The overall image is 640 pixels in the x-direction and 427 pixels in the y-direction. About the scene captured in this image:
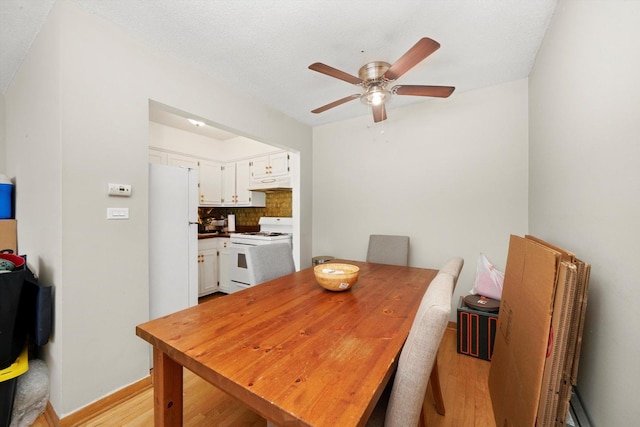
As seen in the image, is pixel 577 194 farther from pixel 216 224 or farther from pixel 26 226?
pixel 216 224

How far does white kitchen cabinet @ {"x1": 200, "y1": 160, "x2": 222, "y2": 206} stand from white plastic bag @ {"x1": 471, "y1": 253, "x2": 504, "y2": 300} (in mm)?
3774

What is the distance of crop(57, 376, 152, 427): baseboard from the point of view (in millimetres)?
1461

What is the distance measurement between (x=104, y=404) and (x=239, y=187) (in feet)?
10.1

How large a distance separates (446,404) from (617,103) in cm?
182

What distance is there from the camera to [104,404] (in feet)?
5.25

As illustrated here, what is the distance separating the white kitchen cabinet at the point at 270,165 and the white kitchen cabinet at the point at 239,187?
143mm

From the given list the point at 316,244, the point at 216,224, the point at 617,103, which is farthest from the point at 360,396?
the point at 216,224

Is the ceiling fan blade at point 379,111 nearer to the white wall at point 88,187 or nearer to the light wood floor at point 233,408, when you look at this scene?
the white wall at point 88,187

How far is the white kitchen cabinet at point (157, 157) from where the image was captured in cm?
339

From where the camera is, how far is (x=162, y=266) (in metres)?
2.12

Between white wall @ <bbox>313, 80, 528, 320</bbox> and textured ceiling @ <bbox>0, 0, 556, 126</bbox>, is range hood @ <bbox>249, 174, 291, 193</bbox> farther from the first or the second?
textured ceiling @ <bbox>0, 0, 556, 126</bbox>

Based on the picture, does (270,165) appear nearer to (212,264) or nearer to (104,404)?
(212,264)

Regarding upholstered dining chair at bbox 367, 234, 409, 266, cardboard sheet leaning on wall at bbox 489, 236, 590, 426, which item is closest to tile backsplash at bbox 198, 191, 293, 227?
upholstered dining chair at bbox 367, 234, 409, 266

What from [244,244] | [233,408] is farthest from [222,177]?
[233,408]
